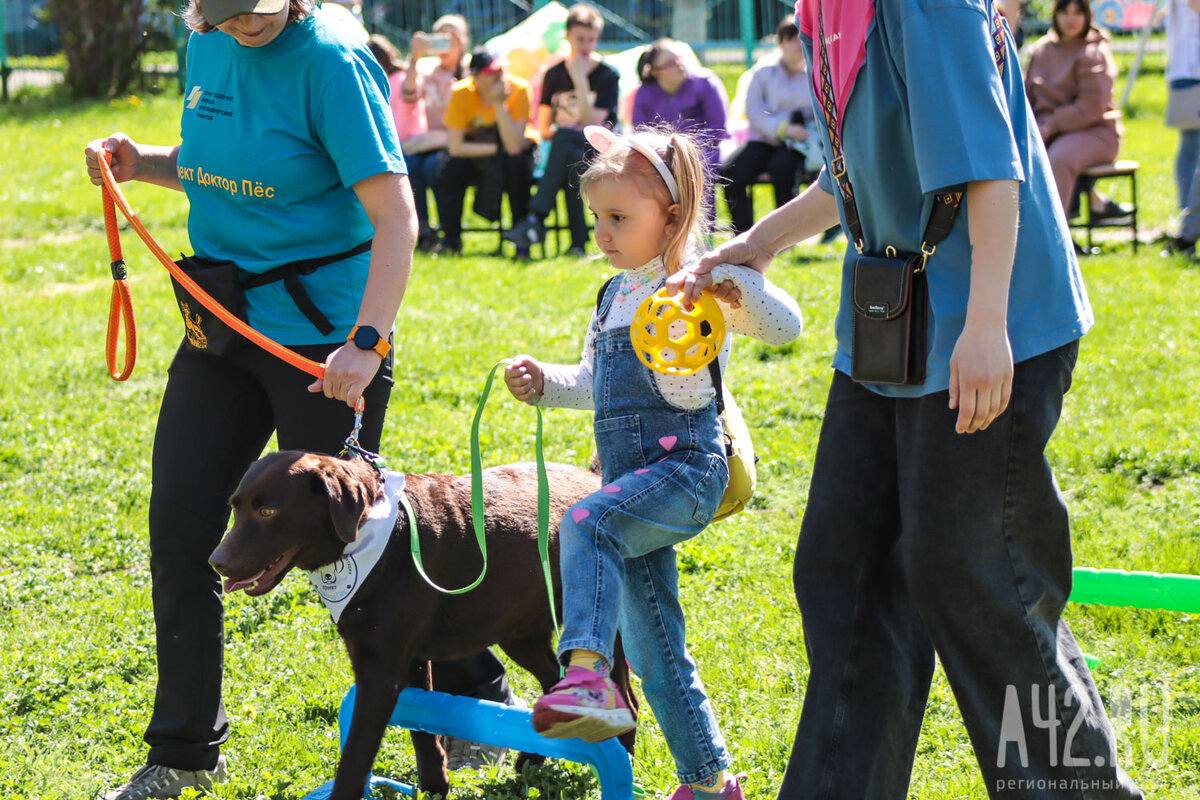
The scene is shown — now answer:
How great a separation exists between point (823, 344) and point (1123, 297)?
2.36 meters

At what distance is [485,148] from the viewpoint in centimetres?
1273

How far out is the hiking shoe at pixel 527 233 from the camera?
474 inches

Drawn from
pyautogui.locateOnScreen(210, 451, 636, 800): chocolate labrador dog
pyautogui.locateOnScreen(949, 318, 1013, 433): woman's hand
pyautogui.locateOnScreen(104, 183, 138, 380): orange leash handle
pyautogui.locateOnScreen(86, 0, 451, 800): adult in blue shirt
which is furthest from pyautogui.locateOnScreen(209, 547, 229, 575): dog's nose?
pyautogui.locateOnScreen(949, 318, 1013, 433): woman's hand

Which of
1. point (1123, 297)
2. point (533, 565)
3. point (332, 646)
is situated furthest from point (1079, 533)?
point (1123, 297)

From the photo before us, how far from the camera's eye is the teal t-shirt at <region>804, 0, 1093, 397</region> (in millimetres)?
2439

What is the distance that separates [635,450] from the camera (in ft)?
10.5

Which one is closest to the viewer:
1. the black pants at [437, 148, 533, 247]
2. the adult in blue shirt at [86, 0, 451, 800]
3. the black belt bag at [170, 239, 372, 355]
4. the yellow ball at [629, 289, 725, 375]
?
the yellow ball at [629, 289, 725, 375]

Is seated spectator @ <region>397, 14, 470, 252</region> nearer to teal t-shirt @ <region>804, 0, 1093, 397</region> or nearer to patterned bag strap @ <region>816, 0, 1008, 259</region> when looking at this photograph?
patterned bag strap @ <region>816, 0, 1008, 259</region>

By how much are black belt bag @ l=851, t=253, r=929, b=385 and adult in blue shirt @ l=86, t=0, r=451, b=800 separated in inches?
49.2

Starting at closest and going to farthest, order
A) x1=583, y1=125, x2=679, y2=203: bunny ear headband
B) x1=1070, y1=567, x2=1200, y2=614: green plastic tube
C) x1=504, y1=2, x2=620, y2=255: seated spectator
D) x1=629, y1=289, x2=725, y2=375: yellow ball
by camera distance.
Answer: x1=629, y1=289, x2=725, y2=375: yellow ball
x1=583, y1=125, x2=679, y2=203: bunny ear headband
x1=1070, y1=567, x2=1200, y2=614: green plastic tube
x1=504, y1=2, x2=620, y2=255: seated spectator

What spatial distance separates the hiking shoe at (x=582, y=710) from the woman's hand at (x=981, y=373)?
98 cm

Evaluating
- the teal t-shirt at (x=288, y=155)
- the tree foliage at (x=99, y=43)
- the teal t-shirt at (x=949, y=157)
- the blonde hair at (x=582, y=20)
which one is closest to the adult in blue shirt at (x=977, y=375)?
the teal t-shirt at (x=949, y=157)

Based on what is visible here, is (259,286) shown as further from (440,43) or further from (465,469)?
(440,43)

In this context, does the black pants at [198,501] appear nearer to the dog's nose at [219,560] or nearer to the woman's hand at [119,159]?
the dog's nose at [219,560]
